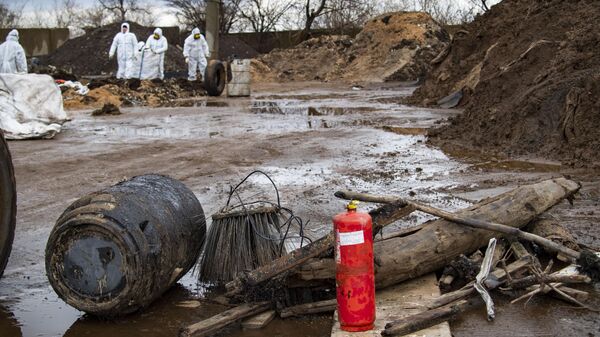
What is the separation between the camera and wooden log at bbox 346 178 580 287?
446 centimetres

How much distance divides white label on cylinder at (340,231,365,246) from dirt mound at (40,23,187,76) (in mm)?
35720

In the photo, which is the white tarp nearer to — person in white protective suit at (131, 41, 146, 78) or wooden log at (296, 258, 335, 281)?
wooden log at (296, 258, 335, 281)

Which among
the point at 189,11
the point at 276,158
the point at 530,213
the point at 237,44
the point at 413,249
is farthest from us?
the point at 189,11

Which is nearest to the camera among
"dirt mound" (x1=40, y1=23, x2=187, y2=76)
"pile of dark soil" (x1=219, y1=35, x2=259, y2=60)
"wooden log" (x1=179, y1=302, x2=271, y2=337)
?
"wooden log" (x1=179, y1=302, x2=271, y2=337)

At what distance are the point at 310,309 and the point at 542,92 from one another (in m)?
7.13

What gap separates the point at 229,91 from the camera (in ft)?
72.8

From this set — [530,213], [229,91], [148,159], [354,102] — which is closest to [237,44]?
[229,91]

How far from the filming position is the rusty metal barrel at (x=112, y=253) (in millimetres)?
4016

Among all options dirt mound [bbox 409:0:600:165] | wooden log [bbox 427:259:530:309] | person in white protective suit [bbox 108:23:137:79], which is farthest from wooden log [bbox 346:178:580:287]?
person in white protective suit [bbox 108:23:137:79]

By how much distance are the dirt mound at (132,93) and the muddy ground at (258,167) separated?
2.84 meters

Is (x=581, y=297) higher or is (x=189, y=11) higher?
(x=189, y=11)

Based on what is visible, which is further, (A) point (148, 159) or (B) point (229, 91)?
(B) point (229, 91)

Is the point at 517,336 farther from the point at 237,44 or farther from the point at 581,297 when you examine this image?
the point at 237,44

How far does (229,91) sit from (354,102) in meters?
4.77
